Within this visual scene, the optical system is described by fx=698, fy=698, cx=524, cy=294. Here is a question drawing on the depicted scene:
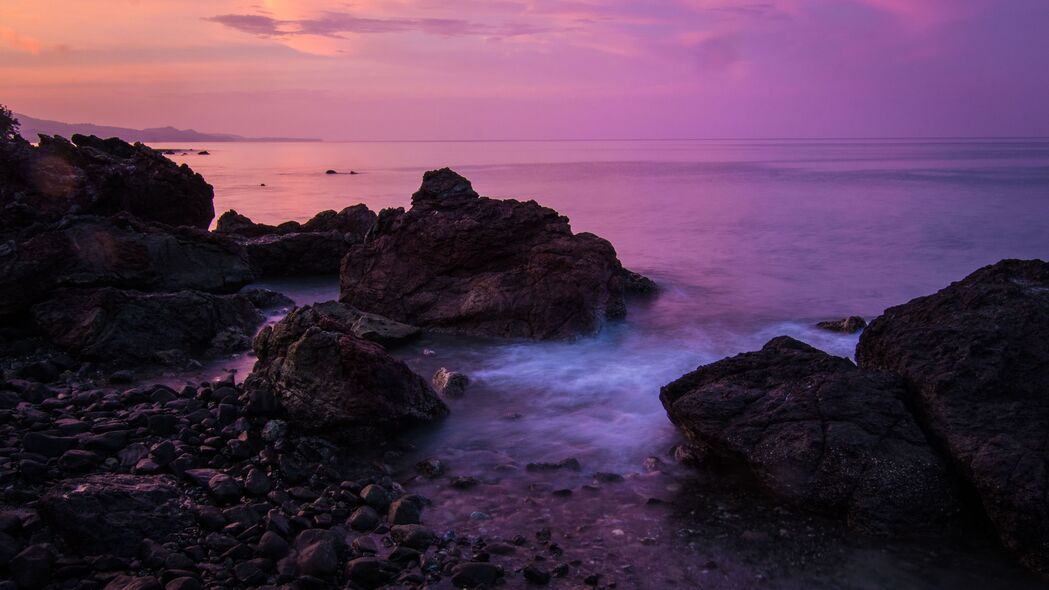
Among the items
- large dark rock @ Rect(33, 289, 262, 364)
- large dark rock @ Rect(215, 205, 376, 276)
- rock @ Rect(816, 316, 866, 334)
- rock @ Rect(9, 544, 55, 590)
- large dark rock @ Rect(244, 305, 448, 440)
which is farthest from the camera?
large dark rock @ Rect(215, 205, 376, 276)

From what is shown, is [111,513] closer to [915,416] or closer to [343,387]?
[343,387]

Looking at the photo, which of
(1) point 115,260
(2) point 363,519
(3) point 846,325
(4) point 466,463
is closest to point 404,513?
(2) point 363,519

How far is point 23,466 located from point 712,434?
5657 mm

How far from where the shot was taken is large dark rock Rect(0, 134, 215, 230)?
515 inches

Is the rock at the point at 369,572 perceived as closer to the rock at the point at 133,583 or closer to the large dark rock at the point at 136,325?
the rock at the point at 133,583

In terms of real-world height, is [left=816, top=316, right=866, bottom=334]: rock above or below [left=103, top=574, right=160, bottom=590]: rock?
above

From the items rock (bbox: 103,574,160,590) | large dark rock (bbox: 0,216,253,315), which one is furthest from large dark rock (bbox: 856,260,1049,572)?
large dark rock (bbox: 0,216,253,315)

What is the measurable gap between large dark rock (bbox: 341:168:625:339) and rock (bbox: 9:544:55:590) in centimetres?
755

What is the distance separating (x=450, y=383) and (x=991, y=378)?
572 cm

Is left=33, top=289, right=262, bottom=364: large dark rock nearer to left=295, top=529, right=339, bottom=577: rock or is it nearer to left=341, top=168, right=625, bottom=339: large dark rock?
left=341, top=168, right=625, bottom=339: large dark rock

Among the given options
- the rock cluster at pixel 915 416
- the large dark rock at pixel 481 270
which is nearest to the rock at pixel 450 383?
the large dark rock at pixel 481 270

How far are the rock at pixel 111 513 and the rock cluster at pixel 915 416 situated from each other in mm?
4475

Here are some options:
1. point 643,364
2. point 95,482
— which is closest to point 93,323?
point 95,482

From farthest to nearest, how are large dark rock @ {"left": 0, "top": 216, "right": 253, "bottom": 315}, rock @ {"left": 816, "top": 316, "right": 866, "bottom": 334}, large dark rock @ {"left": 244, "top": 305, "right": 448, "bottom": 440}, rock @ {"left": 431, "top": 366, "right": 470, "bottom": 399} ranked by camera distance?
rock @ {"left": 816, "top": 316, "right": 866, "bottom": 334}
large dark rock @ {"left": 0, "top": 216, "right": 253, "bottom": 315}
rock @ {"left": 431, "top": 366, "right": 470, "bottom": 399}
large dark rock @ {"left": 244, "top": 305, "right": 448, "bottom": 440}
